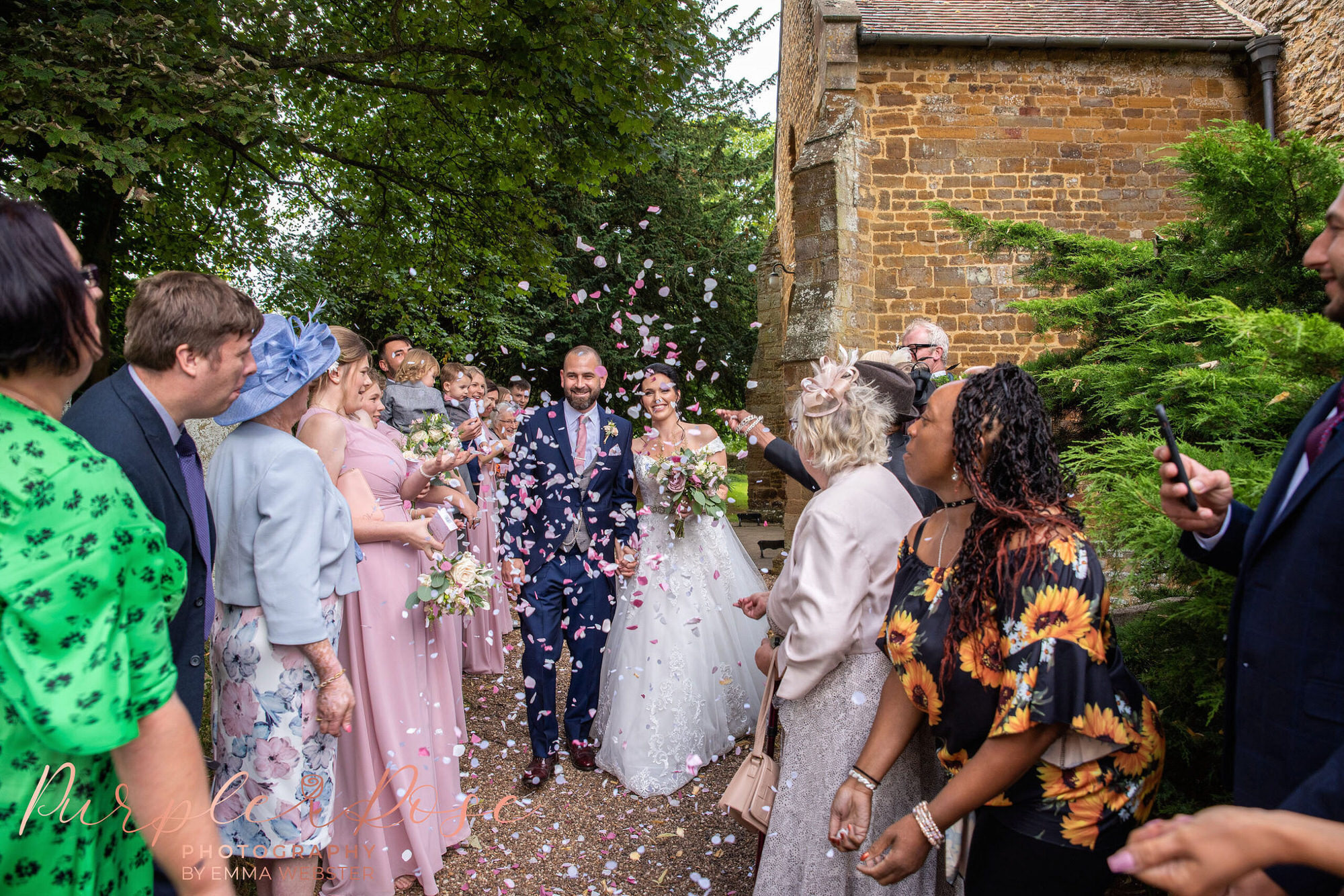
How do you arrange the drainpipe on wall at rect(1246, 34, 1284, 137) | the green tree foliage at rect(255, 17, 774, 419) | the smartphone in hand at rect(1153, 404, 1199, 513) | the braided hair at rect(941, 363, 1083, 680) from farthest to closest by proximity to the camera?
the green tree foliage at rect(255, 17, 774, 419), the drainpipe on wall at rect(1246, 34, 1284, 137), the braided hair at rect(941, 363, 1083, 680), the smartphone in hand at rect(1153, 404, 1199, 513)

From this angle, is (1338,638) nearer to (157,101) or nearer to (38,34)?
(157,101)

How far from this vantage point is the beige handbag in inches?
112

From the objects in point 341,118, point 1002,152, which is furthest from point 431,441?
point 1002,152

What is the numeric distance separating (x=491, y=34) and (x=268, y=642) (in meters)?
6.34

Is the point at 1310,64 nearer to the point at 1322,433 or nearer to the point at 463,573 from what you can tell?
the point at 1322,433

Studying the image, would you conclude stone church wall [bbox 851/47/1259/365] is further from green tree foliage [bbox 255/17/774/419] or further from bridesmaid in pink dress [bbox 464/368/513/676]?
bridesmaid in pink dress [bbox 464/368/513/676]

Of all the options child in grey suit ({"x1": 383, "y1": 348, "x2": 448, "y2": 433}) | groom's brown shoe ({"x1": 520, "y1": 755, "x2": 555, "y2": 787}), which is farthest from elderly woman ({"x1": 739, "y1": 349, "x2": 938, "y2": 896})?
child in grey suit ({"x1": 383, "y1": 348, "x2": 448, "y2": 433})

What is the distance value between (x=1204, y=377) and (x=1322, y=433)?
85 cm

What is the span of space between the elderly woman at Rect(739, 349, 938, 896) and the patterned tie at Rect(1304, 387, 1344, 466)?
1.29 m

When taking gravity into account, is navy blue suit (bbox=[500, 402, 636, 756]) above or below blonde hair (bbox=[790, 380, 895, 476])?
below

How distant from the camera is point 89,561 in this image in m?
1.22

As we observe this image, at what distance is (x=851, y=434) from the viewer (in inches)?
115

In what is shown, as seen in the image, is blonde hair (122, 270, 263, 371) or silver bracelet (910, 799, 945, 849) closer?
silver bracelet (910, 799, 945, 849)

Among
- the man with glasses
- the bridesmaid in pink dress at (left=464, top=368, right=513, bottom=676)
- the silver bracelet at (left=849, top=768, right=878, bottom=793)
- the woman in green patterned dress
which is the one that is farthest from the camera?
the bridesmaid in pink dress at (left=464, top=368, right=513, bottom=676)
